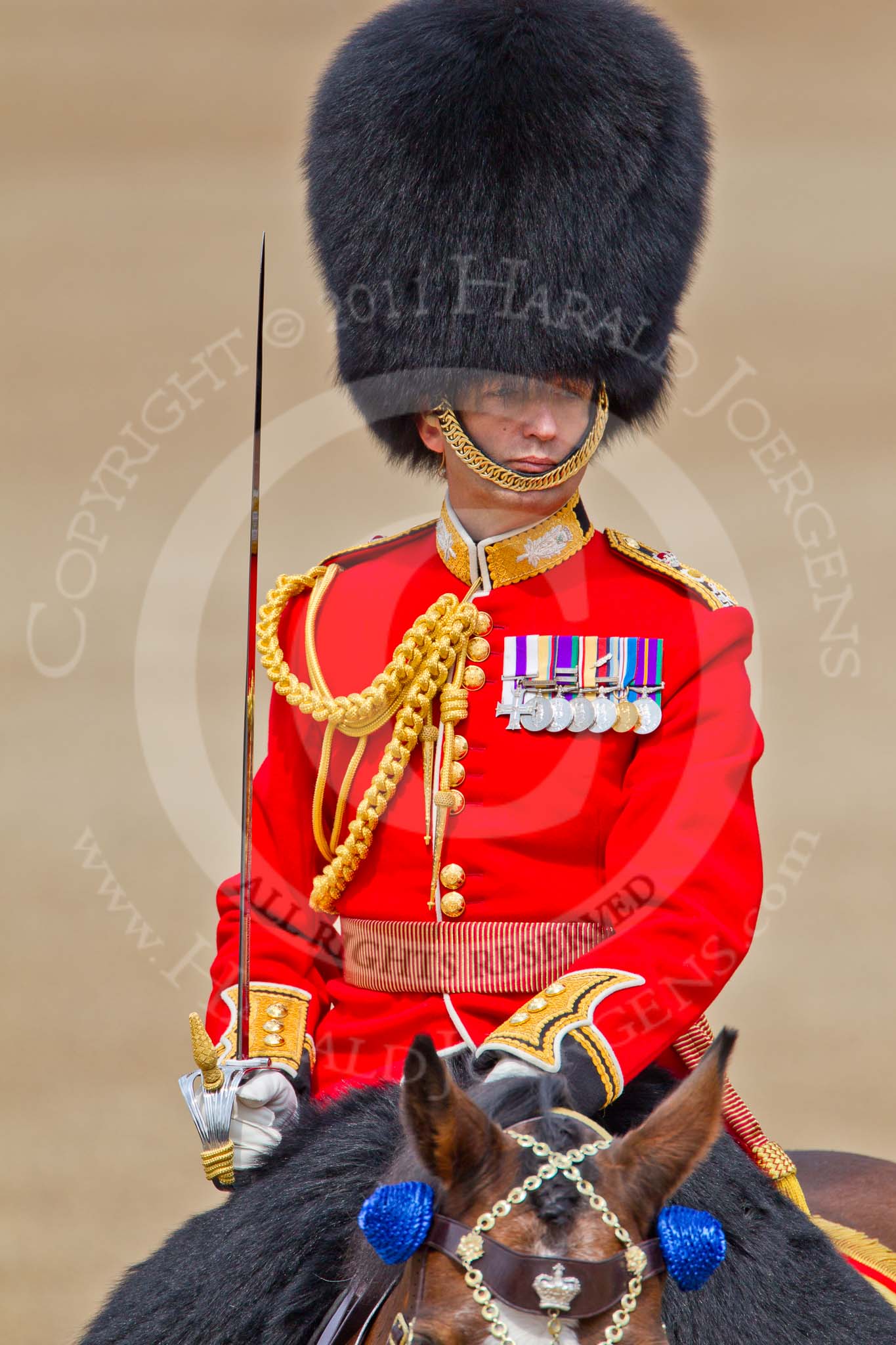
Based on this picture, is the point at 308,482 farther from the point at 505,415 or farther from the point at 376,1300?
the point at 376,1300

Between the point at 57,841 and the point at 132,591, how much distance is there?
193cm

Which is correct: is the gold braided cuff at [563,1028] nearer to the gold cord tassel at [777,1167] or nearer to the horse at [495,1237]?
the horse at [495,1237]

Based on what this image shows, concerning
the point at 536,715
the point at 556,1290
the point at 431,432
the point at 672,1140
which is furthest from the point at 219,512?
the point at 556,1290

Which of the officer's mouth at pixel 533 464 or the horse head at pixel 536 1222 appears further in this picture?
the officer's mouth at pixel 533 464

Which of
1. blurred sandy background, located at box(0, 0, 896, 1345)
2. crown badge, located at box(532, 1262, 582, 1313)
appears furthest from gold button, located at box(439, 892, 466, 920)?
blurred sandy background, located at box(0, 0, 896, 1345)

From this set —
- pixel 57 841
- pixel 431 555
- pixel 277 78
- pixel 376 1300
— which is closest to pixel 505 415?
pixel 431 555

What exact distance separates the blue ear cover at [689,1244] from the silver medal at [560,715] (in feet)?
2.58

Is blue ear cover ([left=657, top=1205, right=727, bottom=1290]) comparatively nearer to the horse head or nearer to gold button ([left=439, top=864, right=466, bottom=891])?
the horse head

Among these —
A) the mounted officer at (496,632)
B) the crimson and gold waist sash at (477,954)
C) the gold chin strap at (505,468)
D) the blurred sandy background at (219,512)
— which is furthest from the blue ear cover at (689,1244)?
the blurred sandy background at (219,512)

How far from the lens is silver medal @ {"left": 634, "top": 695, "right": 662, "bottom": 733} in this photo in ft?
7.55

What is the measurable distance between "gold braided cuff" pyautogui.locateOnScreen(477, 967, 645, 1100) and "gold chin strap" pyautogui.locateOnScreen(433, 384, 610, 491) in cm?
64

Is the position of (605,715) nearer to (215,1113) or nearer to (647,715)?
(647,715)

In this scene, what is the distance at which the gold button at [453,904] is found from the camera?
231cm

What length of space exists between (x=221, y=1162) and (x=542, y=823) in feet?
1.87
